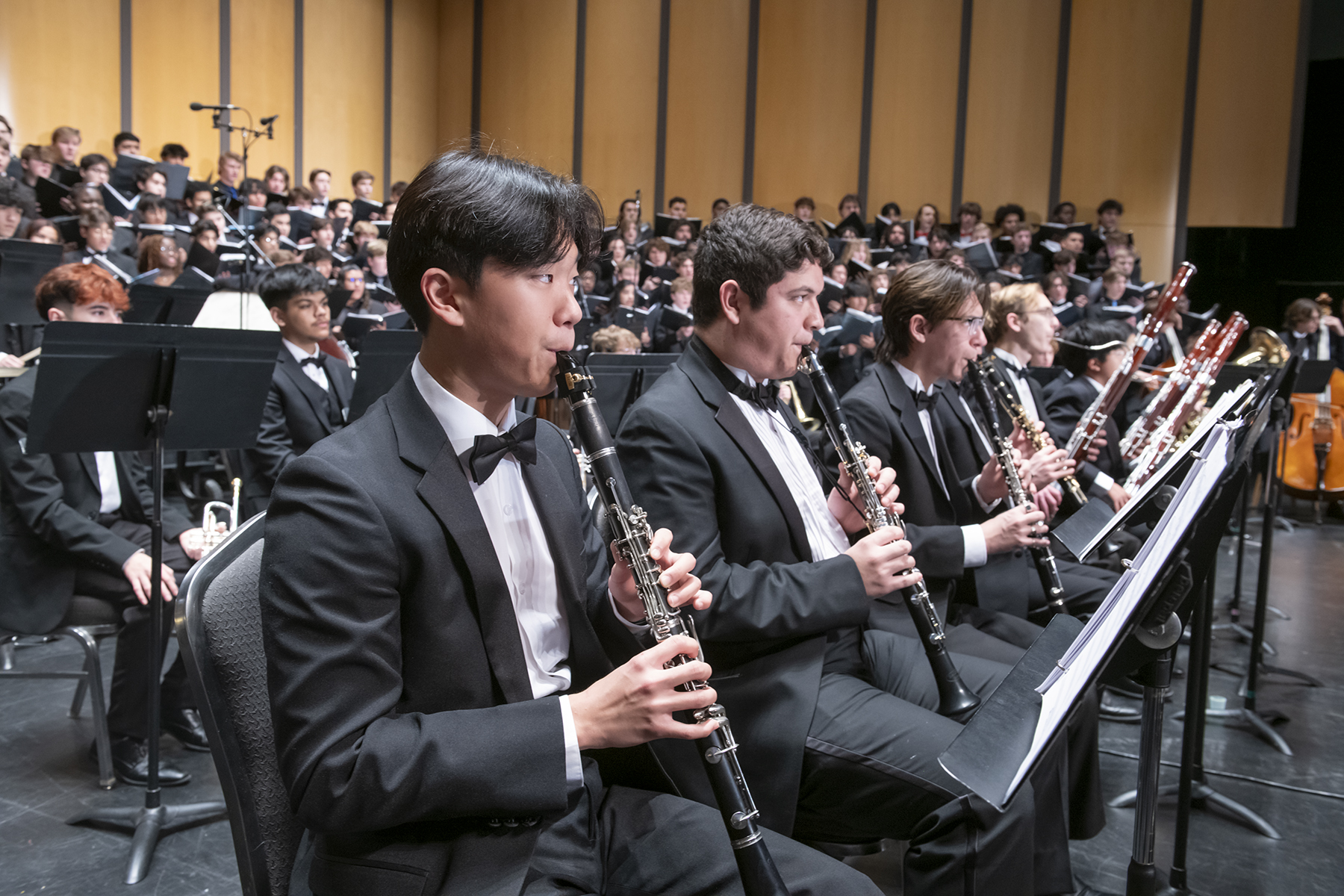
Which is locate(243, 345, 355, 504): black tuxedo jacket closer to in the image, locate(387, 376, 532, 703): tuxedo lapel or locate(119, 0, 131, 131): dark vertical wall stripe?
locate(387, 376, 532, 703): tuxedo lapel

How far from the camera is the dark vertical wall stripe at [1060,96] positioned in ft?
43.3

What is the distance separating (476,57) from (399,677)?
1663cm

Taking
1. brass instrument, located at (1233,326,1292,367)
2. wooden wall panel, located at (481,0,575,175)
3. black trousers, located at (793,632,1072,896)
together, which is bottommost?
black trousers, located at (793,632,1072,896)

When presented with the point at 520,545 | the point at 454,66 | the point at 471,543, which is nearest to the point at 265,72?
the point at 454,66

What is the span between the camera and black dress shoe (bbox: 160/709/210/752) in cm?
325

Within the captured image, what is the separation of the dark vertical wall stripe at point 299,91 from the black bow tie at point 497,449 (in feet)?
46.0

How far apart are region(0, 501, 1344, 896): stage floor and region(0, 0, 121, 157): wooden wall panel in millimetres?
9683

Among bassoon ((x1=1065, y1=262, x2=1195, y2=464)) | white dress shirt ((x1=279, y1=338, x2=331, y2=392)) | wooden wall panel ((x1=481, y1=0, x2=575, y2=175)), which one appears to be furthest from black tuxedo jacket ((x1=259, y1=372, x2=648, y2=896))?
wooden wall panel ((x1=481, y1=0, x2=575, y2=175))

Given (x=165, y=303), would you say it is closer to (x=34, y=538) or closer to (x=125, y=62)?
(x=34, y=538)

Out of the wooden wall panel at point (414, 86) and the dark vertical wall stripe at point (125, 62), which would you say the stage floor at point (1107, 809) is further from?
the wooden wall panel at point (414, 86)

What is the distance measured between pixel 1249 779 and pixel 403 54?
50.8 feet

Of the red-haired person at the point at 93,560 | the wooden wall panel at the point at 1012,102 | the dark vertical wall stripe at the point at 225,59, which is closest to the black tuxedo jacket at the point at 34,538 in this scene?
the red-haired person at the point at 93,560

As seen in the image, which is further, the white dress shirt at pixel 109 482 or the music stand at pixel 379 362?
the music stand at pixel 379 362

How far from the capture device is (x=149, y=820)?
8.70 feet
